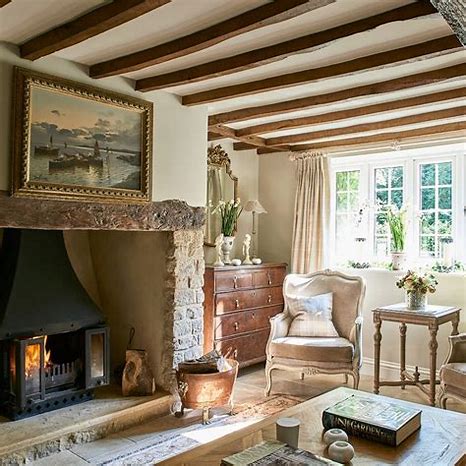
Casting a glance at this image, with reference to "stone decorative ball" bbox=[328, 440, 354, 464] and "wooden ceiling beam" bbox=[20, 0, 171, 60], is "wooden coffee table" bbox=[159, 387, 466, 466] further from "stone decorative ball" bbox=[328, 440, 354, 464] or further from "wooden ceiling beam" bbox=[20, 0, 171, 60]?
"wooden ceiling beam" bbox=[20, 0, 171, 60]

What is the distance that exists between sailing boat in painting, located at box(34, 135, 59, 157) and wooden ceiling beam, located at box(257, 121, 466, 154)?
Result: 3.03 metres

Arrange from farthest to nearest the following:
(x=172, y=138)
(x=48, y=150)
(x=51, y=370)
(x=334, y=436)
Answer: (x=172, y=138)
(x=51, y=370)
(x=48, y=150)
(x=334, y=436)

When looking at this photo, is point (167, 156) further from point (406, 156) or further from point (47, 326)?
point (406, 156)

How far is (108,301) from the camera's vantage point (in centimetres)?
436

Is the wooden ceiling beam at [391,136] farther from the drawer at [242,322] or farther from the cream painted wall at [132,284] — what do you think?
the cream painted wall at [132,284]

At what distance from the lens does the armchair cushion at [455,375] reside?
345cm

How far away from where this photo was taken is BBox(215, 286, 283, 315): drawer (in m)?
4.67

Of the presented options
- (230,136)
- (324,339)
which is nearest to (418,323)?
(324,339)

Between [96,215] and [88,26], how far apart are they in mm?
1207

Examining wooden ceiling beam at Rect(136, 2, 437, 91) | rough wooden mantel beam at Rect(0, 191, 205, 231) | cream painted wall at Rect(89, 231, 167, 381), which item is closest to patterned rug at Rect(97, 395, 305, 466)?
cream painted wall at Rect(89, 231, 167, 381)

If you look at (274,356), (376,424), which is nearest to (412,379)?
(274,356)

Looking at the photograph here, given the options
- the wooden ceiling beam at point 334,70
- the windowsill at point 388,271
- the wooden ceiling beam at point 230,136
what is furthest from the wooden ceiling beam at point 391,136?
the wooden ceiling beam at point 334,70

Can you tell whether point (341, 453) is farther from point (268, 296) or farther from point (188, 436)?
point (268, 296)

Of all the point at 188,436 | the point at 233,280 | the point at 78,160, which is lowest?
the point at 188,436
